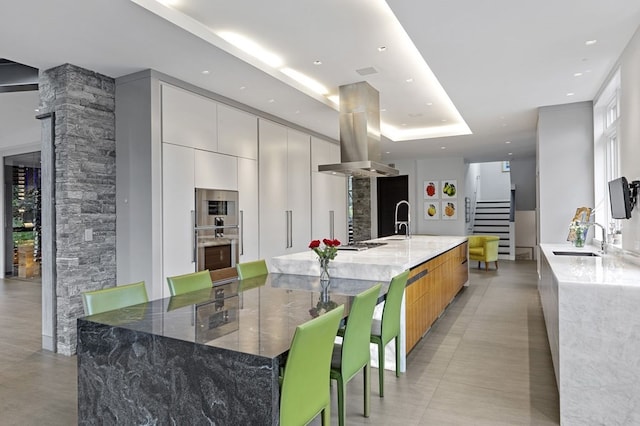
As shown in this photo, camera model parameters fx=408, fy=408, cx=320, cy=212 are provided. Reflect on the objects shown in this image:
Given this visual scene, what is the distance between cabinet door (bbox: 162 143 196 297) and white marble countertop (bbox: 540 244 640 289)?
3549 mm

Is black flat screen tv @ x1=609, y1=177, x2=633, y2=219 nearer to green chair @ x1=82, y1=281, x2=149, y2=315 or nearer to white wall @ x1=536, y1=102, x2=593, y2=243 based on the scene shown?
white wall @ x1=536, y1=102, x2=593, y2=243

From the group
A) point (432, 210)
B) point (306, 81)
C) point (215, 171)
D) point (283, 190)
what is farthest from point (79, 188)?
point (432, 210)

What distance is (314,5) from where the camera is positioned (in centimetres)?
324

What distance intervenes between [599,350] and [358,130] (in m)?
3.55

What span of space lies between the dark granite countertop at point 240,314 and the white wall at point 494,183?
13.2 m

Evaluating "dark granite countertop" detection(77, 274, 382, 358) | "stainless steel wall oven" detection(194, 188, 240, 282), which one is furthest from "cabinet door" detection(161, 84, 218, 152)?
"dark granite countertop" detection(77, 274, 382, 358)

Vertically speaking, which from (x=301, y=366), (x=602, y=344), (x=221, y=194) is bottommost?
(x=602, y=344)

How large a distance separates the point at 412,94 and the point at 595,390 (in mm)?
4302

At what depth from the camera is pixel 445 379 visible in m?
3.28

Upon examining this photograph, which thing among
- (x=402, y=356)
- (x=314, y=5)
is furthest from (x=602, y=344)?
(x=314, y=5)

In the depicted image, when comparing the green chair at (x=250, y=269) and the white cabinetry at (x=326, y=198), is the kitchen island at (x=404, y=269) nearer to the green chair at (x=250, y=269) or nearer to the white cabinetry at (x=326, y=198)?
the green chair at (x=250, y=269)

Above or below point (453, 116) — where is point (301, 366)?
below

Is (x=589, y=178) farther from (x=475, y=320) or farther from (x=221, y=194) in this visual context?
(x=221, y=194)

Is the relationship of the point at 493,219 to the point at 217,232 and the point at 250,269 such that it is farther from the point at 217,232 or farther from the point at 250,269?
the point at 250,269
